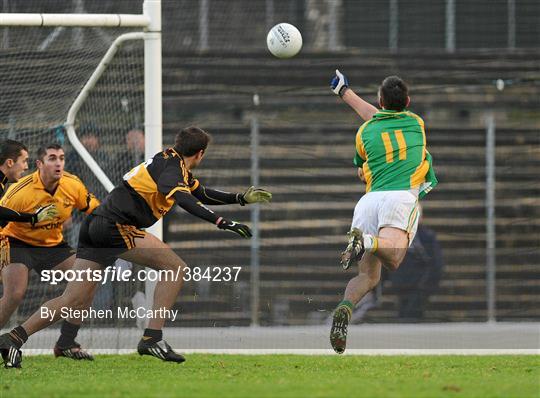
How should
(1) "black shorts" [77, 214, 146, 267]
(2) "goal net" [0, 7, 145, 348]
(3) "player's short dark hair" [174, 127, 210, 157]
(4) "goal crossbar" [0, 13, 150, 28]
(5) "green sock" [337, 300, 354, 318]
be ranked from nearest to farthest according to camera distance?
(5) "green sock" [337, 300, 354, 318], (3) "player's short dark hair" [174, 127, 210, 157], (1) "black shorts" [77, 214, 146, 267], (4) "goal crossbar" [0, 13, 150, 28], (2) "goal net" [0, 7, 145, 348]

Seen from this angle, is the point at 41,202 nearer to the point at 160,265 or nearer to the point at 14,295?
the point at 14,295

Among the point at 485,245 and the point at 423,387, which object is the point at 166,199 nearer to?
the point at 423,387

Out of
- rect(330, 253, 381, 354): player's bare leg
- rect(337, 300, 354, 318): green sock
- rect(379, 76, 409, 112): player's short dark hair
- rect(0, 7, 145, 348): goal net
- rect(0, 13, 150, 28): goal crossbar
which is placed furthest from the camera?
rect(0, 7, 145, 348): goal net

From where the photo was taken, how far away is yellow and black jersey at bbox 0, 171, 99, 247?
Result: 33.0 ft

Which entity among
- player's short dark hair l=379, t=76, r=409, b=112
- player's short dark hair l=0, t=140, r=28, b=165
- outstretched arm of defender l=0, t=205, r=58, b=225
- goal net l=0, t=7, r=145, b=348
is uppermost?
goal net l=0, t=7, r=145, b=348

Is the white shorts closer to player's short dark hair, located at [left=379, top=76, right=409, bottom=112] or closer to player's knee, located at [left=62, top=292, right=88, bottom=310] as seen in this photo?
player's short dark hair, located at [left=379, top=76, right=409, bottom=112]

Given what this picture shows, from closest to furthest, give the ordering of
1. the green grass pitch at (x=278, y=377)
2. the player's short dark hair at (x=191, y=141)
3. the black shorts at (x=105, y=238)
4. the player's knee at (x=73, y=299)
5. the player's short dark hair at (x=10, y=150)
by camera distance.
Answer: the green grass pitch at (x=278, y=377) < the player's short dark hair at (x=191, y=141) < the black shorts at (x=105, y=238) < the player's knee at (x=73, y=299) < the player's short dark hair at (x=10, y=150)

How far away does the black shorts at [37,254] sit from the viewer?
1006 centimetres

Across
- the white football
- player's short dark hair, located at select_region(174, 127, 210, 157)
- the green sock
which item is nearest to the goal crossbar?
the white football

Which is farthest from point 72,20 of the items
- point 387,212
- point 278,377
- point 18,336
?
point 278,377

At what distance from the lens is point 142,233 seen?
9.62m

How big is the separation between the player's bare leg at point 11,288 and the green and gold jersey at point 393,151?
9.55 ft

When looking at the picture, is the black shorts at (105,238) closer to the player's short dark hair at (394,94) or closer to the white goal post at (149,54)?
the white goal post at (149,54)

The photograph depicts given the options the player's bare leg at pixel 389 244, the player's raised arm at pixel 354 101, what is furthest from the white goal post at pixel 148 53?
the player's bare leg at pixel 389 244
